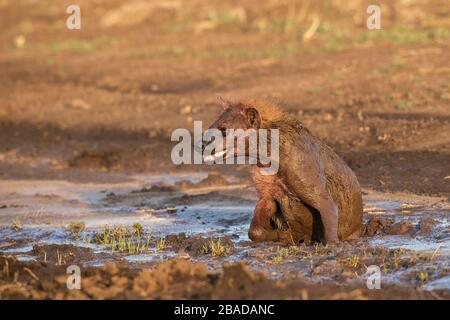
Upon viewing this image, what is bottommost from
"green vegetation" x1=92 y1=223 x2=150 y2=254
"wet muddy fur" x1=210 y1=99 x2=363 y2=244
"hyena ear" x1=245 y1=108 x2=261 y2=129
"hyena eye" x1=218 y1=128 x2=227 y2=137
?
"green vegetation" x1=92 y1=223 x2=150 y2=254

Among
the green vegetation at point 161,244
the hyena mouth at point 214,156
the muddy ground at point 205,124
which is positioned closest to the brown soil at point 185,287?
the muddy ground at point 205,124

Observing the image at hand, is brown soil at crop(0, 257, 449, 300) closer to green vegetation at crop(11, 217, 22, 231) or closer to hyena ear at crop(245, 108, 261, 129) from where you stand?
hyena ear at crop(245, 108, 261, 129)

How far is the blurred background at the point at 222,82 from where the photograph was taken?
1381 cm

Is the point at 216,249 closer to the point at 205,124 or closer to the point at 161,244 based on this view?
the point at 161,244

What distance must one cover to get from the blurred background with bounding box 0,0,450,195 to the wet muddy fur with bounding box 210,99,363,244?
739mm

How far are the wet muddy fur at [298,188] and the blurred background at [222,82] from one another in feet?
2.42

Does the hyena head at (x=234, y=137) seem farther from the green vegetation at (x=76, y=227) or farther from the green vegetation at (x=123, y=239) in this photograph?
the green vegetation at (x=76, y=227)

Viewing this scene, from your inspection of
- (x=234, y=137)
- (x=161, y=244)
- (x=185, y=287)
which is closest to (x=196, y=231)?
(x=161, y=244)

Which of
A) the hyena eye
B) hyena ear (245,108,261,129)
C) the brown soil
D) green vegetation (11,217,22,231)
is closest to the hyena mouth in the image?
the hyena eye

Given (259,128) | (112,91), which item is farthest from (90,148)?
(259,128)

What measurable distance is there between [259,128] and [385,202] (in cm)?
248

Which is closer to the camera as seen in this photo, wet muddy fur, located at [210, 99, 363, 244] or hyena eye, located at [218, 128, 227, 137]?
wet muddy fur, located at [210, 99, 363, 244]

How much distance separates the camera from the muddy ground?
776cm

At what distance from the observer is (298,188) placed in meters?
8.73
